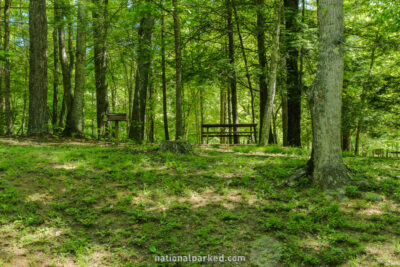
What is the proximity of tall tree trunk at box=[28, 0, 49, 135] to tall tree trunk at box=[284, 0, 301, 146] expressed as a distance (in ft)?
30.1

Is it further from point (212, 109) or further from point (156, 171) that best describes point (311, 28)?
point (212, 109)

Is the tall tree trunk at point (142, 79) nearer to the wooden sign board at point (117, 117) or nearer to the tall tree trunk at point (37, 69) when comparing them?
the wooden sign board at point (117, 117)

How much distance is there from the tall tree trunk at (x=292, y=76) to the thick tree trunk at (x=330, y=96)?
5781mm

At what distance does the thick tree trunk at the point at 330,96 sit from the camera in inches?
195

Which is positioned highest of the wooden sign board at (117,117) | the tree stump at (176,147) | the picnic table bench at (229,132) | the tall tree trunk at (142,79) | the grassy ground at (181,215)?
the tall tree trunk at (142,79)

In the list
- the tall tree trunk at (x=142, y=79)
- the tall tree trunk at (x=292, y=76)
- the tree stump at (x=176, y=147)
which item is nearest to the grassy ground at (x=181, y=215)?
the tree stump at (x=176, y=147)

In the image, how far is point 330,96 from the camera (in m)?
5.01

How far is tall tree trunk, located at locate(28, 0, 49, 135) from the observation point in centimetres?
877

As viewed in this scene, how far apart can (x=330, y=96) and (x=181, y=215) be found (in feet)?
11.6

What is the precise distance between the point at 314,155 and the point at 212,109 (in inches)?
794

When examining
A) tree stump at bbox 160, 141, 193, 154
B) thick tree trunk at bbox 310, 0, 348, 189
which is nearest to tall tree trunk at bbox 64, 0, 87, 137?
tree stump at bbox 160, 141, 193, 154

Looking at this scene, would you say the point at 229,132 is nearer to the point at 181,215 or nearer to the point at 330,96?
the point at 330,96

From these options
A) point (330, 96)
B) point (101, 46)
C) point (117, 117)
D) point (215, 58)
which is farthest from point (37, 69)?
point (330, 96)

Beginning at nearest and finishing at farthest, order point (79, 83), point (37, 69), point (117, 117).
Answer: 1. point (37, 69)
2. point (117, 117)
3. point (79, 83)
